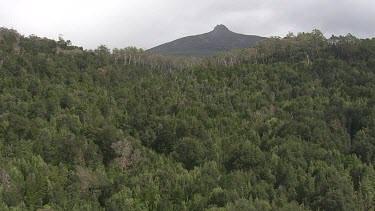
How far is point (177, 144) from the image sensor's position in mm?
104688

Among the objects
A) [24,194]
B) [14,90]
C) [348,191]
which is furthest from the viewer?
[14,90]

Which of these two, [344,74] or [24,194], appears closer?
[24,194]

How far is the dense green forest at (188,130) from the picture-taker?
78.3m

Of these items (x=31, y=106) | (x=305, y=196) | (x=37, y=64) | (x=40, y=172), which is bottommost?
(x=305, y=196)

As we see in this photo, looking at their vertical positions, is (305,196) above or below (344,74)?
below

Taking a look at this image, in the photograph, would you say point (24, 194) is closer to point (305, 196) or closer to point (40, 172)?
point (40, 172)

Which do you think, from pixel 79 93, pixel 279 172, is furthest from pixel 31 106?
pixel 279 172

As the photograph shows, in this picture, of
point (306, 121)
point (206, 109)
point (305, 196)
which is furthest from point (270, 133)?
point (305, 196)

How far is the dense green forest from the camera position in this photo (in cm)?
7831

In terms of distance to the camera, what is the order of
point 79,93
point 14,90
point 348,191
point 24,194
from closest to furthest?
point 24,194 → point 348,191 → point 14,90 → point 79,93

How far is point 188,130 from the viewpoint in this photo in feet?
364

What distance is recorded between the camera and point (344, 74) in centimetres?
14262

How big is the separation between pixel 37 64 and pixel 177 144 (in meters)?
60.8

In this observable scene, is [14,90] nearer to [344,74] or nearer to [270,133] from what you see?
[270,133]
